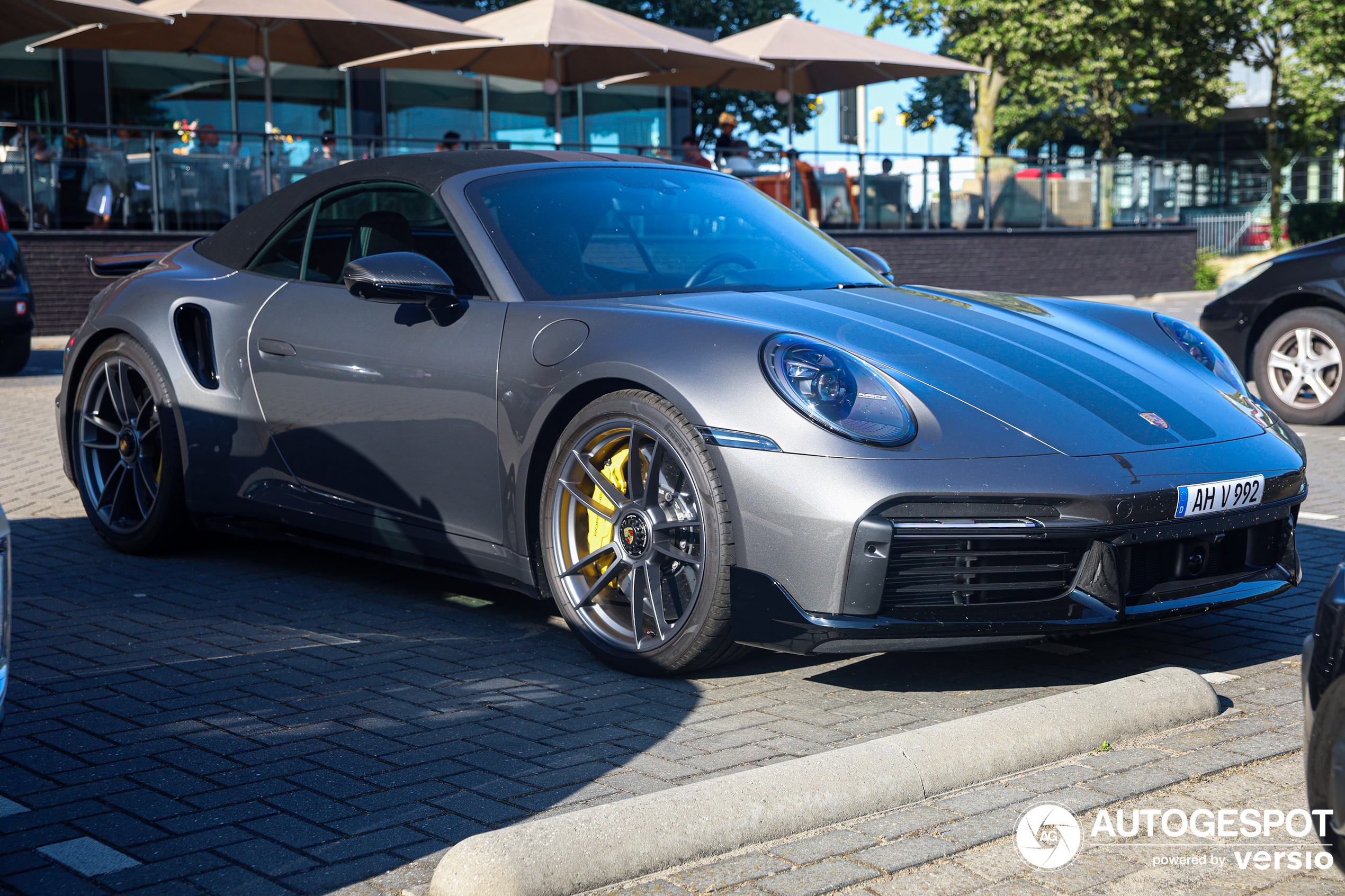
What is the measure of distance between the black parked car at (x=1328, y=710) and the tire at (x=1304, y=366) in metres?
6.61

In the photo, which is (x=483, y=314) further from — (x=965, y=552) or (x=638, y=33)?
(x=638, y=33)

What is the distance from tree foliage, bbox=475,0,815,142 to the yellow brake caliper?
34570 millimetres

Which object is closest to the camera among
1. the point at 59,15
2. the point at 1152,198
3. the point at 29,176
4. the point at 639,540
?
the point at 639,540

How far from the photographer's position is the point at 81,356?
5.54 metres

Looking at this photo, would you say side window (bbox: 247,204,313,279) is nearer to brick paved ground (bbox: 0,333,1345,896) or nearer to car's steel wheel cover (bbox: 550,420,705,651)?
brick paved ground (bbox: 0,333,1345,896)

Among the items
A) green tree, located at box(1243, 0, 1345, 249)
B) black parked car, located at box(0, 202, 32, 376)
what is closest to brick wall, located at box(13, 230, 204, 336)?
black parked car, located at box(0, 202, 32, 376)

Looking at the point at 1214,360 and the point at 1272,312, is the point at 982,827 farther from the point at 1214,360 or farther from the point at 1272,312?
the point at 1272,312

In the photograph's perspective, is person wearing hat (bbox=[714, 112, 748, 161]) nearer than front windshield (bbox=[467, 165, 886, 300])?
No

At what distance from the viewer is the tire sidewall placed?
3486mm

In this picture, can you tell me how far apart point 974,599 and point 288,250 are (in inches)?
109

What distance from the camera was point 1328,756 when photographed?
215 centimetres

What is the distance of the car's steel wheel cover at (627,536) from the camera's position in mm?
3648

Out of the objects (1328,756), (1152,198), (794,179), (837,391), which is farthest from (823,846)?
(1152,198)

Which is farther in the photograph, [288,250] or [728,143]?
[728,143]
